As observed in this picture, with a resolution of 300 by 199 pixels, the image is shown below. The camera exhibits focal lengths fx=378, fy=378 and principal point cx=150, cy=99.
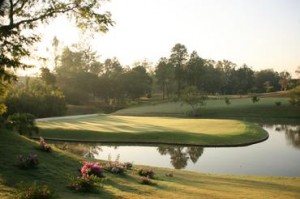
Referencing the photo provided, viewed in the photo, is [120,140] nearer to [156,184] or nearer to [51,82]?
[156,184]

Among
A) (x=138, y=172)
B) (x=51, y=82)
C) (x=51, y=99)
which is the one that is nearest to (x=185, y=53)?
(x=51, y=82)

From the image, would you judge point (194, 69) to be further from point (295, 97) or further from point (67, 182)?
point (67, 182)

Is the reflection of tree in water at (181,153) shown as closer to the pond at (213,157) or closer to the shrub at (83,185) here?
the pond at (213,157)

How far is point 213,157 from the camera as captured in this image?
42.4m

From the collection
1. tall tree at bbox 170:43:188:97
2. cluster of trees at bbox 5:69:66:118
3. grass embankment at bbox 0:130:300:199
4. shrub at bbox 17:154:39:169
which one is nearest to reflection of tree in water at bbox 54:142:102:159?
grass embankment at bbox 0:130:300:199

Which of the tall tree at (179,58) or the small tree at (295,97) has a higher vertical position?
the tall tree at (179,58)

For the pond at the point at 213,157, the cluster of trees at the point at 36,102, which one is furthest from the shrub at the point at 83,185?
the cluster of trees at the point at 36,102

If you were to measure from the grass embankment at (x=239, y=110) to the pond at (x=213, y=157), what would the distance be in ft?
171

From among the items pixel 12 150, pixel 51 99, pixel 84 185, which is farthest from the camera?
pixel 51 99

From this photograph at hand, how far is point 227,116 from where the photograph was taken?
10556cm

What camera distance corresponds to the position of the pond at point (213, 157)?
37450 mm

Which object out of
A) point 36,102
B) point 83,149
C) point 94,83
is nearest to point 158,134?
point 83,149

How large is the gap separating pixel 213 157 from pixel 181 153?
173 inches

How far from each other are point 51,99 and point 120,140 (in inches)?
1658
